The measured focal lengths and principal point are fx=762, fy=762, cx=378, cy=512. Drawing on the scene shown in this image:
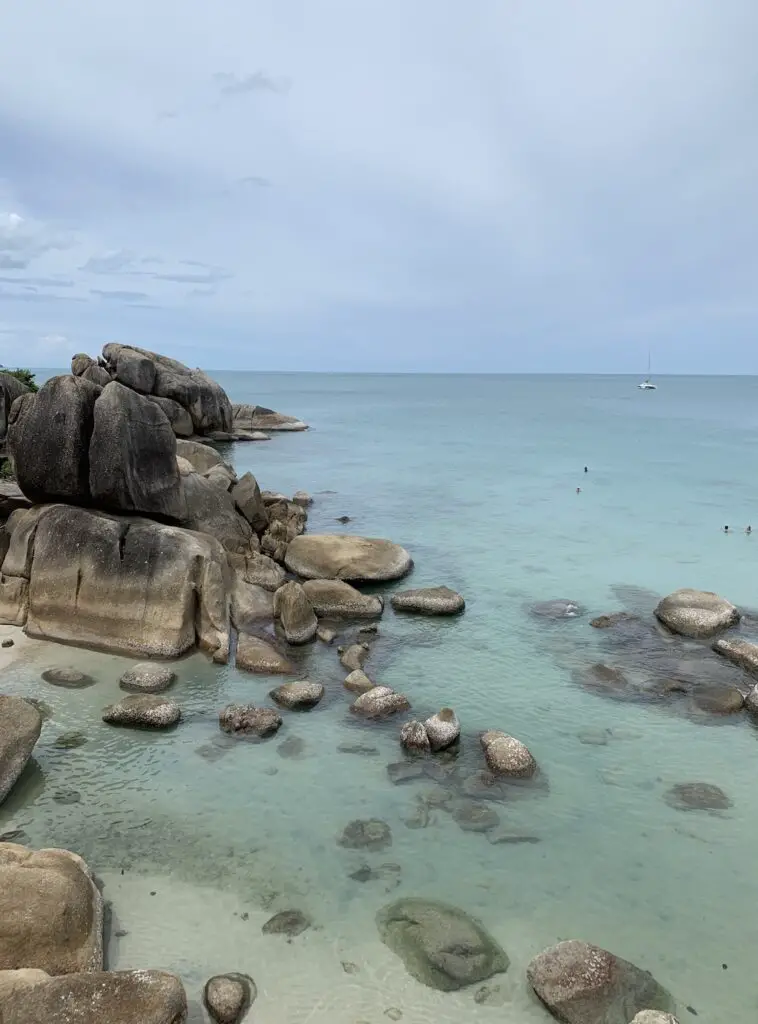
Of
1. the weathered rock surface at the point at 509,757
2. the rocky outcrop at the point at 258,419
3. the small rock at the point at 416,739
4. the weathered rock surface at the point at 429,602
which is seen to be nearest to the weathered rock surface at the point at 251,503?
the weathered rock surface at the point at 429,602

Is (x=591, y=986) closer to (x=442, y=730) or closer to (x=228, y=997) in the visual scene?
(x=228, y=997)

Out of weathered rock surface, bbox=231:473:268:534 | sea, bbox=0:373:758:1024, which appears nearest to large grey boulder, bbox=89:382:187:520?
sea, bbox=0:373:758:1024

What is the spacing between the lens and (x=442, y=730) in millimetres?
11836

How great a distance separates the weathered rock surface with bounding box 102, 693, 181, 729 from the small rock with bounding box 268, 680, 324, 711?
1737 millimetres

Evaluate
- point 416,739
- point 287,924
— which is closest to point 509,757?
point 416,739

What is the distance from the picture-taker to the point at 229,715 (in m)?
12.3

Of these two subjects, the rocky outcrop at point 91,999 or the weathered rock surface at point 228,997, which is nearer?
the rocky outcrop at point 91,999

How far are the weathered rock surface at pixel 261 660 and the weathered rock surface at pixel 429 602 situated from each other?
425cm

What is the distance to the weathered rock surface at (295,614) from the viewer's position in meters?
15.9

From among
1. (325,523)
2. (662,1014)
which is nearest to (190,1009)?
(662,1014)

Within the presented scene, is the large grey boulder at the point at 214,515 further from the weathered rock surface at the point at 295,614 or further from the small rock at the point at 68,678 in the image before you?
the small rock at the point at 68,678

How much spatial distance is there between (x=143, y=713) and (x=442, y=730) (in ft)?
15.6

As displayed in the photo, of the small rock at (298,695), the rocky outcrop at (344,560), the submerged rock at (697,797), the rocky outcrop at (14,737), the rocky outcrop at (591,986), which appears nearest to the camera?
the rocky outcrop at (591,986)

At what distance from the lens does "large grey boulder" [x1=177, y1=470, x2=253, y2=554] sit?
19.5m
